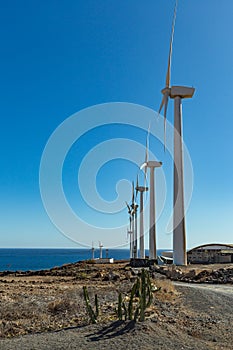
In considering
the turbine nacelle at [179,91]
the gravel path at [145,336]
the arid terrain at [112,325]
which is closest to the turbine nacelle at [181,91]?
the turbine nacelle at [179,91]

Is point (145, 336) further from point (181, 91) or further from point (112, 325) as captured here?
point (181, 91)

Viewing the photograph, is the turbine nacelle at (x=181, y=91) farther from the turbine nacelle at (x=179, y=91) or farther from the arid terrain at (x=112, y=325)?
the arid terrain at (x=112, y=325)

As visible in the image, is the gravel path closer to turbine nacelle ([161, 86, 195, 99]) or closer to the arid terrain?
the arid terrain

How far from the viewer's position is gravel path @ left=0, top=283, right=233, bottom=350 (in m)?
8.17

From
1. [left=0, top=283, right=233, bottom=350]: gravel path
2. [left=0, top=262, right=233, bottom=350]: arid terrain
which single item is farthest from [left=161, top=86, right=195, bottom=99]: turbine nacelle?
[left=0, top=283, right=233, bottom=350]: gravel path

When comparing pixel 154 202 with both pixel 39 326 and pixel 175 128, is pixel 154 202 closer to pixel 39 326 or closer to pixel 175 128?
pixel 175 128

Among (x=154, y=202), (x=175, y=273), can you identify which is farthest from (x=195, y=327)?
(x=154, y=202)

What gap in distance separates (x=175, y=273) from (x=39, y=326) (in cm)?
1683

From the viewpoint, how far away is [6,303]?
13.1 m

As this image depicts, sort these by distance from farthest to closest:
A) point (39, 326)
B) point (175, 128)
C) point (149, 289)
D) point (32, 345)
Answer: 1. point (175, 128)
2. point (149, 289)
3. point (39, 326)
4. point (32, 345)

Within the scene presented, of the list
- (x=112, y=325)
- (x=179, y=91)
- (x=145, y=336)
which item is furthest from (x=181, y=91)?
(x=145, y=336)

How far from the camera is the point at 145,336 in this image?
868 cm

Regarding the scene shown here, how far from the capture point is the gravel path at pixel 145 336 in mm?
8172

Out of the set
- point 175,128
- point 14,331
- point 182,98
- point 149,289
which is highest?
point 182,98
